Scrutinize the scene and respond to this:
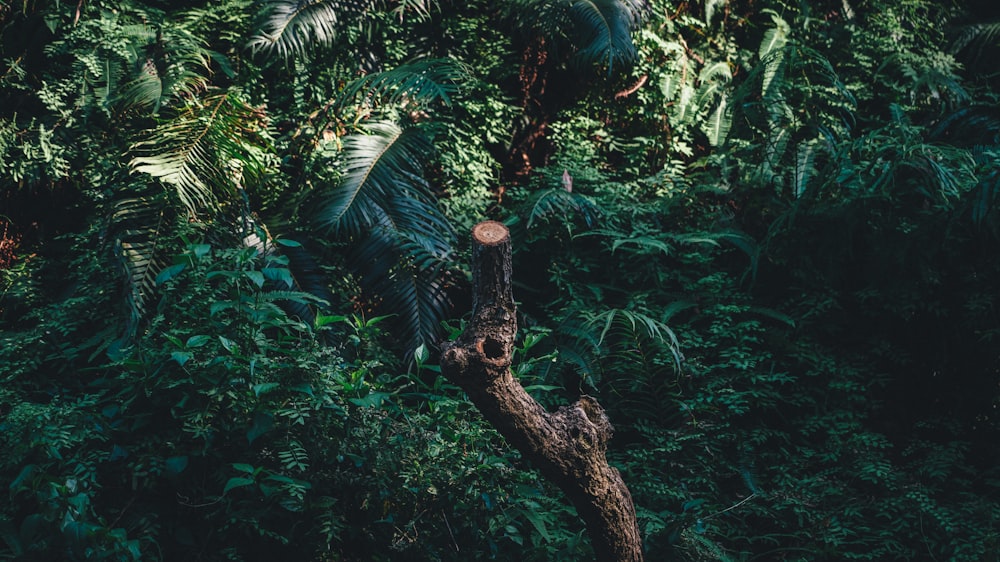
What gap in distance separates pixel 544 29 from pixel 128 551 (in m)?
4.66

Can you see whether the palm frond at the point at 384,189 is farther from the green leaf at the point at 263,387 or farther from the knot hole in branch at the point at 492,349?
the knot hole in branch at the point at 492,349

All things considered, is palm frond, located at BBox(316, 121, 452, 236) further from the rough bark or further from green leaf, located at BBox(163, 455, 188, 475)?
the rough bark

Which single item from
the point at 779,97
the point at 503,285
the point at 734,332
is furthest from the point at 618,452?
the point at 779,97

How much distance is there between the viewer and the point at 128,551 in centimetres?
265

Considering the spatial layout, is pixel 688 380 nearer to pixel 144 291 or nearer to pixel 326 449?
pixel 326 449

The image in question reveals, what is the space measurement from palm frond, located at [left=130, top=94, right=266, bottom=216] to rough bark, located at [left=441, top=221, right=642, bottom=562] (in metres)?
2.40

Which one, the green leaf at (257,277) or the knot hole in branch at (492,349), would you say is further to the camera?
the green leaf at (257,277)

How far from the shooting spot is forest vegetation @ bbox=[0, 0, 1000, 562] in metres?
3.08

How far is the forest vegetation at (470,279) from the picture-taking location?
3084 mm

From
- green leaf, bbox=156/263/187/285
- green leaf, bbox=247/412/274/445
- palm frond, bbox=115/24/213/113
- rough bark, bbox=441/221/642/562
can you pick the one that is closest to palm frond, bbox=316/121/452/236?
palm frond, bbox=115/24/213/113

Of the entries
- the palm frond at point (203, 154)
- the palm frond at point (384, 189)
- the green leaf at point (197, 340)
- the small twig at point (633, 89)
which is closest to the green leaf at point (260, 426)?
the green leaf at point (197, 340)

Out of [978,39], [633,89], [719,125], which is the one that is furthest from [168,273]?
[978,39]

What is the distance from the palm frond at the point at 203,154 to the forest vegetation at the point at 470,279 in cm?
3

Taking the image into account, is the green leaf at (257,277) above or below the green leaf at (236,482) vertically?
above
